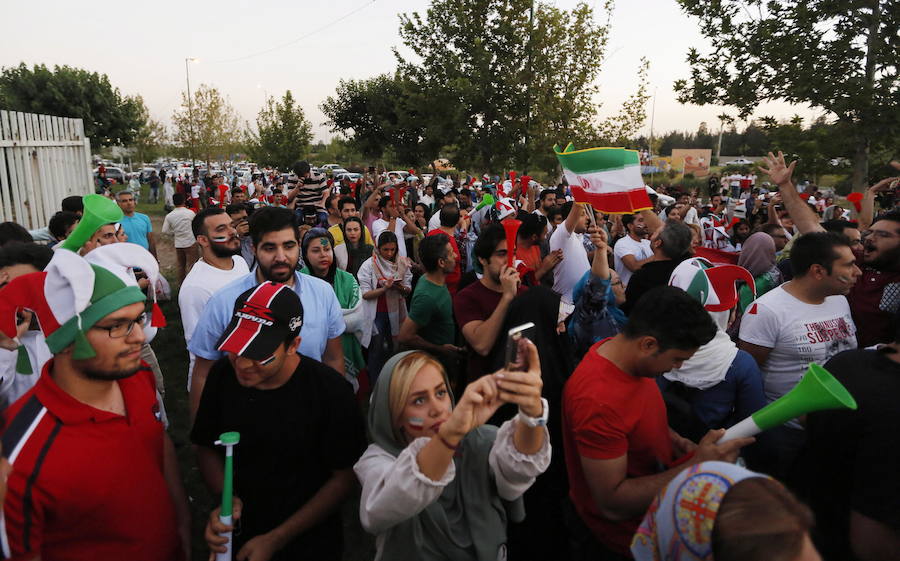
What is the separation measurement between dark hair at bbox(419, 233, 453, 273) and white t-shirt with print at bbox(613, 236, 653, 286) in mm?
2487

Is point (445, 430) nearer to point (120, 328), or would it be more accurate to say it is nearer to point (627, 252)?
point (120, 328)

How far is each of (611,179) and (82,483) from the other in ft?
12.0

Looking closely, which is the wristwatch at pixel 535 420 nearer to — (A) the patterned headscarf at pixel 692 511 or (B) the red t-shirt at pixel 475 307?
(A) the patterned headscarf at pixel 692 511

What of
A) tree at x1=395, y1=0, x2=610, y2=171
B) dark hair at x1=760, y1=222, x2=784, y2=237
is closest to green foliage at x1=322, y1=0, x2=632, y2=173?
tree at x1=395, y1=0, x2=610, y2=171

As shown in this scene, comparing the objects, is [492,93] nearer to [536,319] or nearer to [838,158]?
[838,158]

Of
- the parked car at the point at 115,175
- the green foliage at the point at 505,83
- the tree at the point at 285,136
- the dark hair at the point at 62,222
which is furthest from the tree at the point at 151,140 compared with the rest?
the dark hair at the point at 62,222

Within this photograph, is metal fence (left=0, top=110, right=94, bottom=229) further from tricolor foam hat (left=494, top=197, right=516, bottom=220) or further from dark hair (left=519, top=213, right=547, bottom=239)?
dark hair (left=519, top=213, right=547, bottom=239)

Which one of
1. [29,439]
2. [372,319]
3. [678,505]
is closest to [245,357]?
[29,439]

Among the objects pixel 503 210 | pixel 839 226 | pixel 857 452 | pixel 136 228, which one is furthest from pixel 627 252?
pixel 136 228

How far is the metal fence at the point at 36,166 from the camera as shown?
833 centimetres

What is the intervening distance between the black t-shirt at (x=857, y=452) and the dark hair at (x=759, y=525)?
75cm

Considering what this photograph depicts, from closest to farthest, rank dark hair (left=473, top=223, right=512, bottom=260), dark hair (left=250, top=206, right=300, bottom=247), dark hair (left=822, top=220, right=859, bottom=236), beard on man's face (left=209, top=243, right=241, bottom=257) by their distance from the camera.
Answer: dark hair (left=250, top=206, right=300, bottom=247) < dark hair (left=473, top=223, right=512, bottom=260) < beard on man's face (left=209, top=243, right=241, bottom=257) < dark hair (left=822, top=220, right=859, bottom=236)

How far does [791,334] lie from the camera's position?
10.4 feet

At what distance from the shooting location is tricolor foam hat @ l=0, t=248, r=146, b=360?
1.84m
